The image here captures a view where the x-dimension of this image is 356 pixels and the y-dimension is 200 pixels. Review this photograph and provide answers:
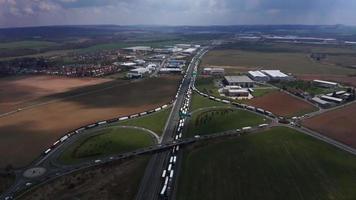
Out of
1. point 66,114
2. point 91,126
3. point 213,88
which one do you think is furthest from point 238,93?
point 66,114

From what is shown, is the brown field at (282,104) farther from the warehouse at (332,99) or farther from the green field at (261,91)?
the warehouse at (332,99)

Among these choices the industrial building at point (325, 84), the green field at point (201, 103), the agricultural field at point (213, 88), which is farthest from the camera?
the industrial building at point (325, 84)

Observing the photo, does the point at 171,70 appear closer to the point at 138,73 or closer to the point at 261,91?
the point at 138,73

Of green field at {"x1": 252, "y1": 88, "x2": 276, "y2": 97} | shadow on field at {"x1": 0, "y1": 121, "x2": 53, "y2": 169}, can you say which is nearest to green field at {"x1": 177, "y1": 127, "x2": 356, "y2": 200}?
shadow on field at {"x1": 0, "y1": 121, "x2": 53, "y2": 169}

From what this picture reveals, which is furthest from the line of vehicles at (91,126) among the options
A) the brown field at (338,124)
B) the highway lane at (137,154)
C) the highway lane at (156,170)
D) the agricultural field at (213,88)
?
the brown field at (338,124)

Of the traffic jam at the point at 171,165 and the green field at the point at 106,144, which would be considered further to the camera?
the green field at the point at 106,144

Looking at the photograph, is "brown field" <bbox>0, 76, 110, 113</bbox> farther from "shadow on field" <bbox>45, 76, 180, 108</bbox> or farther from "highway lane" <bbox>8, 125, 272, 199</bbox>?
"highway lane" <bbox>8, 125, 272, 199</bbox>

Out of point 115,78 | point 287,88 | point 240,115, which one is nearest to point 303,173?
point 240,115

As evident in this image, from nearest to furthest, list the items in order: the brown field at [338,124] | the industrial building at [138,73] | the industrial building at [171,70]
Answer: the brown field at [338,124], the industrial building at [138,73], the industrial building at [171,70]

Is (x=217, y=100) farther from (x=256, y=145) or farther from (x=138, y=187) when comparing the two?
(x=138, y=187)
